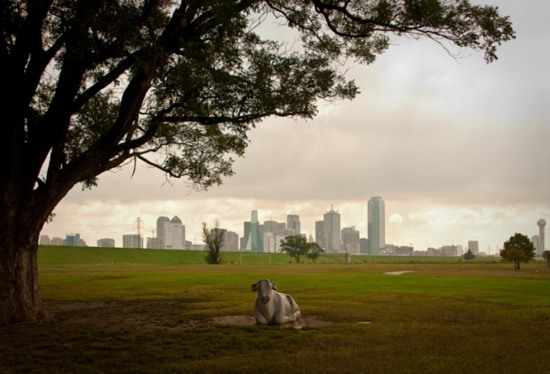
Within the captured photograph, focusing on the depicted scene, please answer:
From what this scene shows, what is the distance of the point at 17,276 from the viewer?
17766 mm

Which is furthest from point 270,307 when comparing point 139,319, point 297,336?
point 139,319

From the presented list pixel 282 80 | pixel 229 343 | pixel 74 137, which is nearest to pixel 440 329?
pixel 229 343

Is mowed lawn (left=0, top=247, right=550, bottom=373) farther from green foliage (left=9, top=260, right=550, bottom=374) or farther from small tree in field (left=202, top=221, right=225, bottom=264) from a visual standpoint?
small tree in field (left=202, top=221, right=225, bottom=264)

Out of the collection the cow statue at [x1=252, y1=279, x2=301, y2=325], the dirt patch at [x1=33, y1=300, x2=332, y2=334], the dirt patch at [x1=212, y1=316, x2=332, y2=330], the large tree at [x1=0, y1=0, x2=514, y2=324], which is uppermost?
the large tree at [x1=0, y1=0, x2=514, y2=324]

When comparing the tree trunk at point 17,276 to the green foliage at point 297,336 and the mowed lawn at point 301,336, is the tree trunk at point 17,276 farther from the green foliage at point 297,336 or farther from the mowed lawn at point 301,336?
the mowed lawn at point 301,336

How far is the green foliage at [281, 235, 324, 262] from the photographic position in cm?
12225

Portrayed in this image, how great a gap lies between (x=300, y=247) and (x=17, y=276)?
347 ft

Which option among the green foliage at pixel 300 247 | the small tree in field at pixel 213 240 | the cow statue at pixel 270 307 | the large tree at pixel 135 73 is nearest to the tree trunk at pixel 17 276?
the large tree at pixel 135 73

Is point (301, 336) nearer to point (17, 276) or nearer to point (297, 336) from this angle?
point (297, 336)

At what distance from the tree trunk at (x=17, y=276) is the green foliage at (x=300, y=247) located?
105m

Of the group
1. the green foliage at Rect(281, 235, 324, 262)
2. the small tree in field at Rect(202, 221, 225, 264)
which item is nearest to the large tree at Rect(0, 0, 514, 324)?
the small tree in field at Rect(202, 221, 225, 264)

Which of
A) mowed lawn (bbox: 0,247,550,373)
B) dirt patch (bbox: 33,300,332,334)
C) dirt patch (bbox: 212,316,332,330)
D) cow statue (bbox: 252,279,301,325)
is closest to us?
mowed lawn (bbox: 0,247,550,373)

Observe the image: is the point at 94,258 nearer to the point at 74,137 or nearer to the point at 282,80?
the point at 74,137

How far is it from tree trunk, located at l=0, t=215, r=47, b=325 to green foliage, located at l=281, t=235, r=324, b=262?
10488cm
